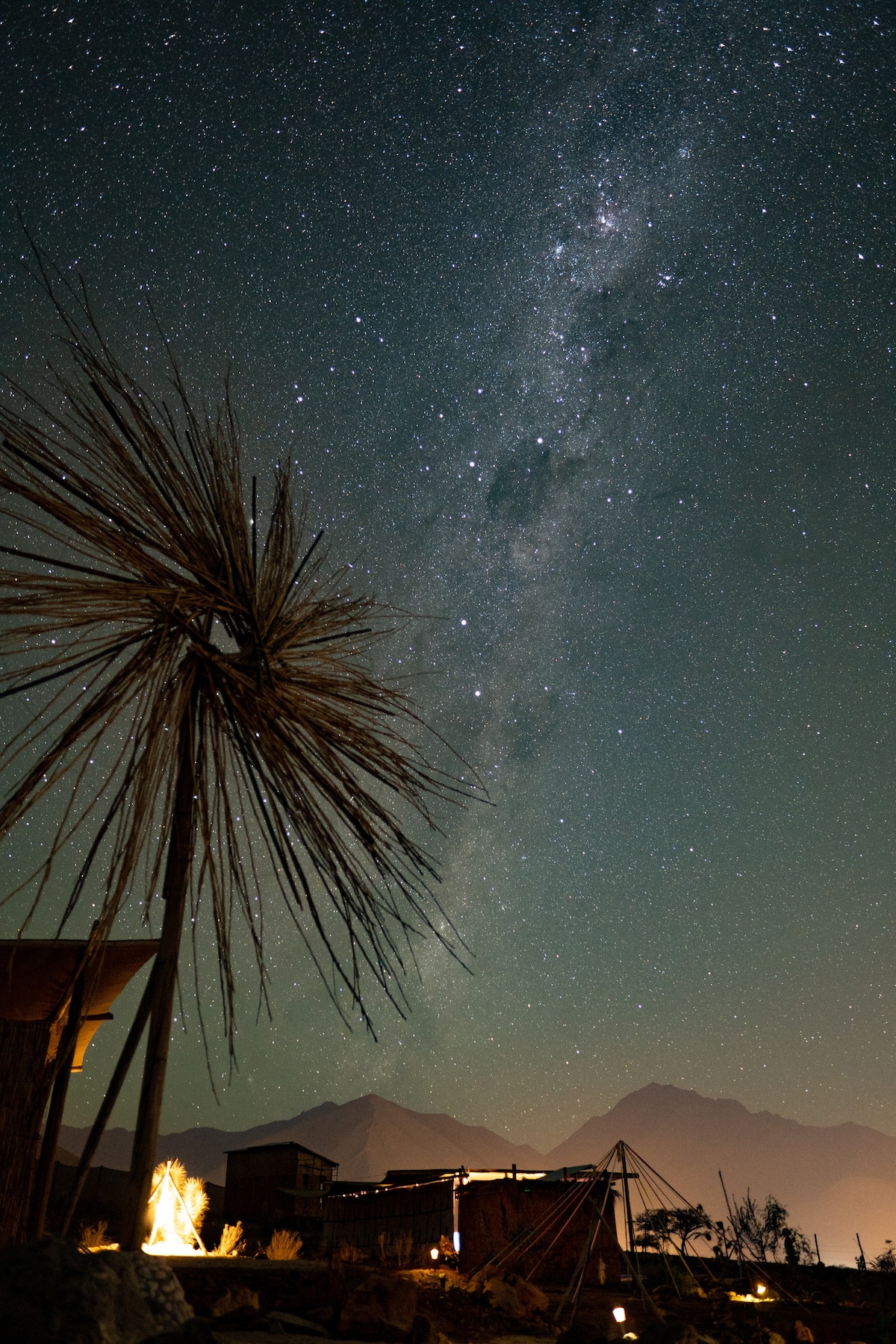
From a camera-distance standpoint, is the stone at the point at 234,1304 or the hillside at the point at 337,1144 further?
the hillside at the point at 337,1144

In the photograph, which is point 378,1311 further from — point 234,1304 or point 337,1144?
point 337,1144

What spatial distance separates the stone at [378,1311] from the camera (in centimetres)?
371

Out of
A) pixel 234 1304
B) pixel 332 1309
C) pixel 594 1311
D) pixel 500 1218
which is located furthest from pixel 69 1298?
pixel 500 1218

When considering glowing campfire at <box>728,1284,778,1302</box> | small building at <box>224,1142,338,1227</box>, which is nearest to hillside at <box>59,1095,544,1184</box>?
small building at <box>224,1142,338,1227</box>

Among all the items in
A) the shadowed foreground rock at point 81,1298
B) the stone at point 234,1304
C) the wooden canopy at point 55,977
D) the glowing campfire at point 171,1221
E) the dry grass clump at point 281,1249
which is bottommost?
the dry grass clump at point 281,1249

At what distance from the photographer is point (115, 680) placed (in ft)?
6.88

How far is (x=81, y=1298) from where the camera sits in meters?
1.75

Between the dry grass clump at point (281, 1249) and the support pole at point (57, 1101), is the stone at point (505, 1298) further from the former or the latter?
the support pole at point (57, 1101)

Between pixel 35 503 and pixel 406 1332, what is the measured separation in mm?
4242

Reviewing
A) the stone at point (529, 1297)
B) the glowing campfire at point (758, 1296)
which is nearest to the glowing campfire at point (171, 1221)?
the stone at point (529, 1297)

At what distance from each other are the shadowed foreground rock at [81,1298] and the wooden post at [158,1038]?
0.12 m

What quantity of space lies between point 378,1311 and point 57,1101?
7.97ft

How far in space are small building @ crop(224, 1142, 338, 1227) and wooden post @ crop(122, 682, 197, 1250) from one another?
94.8ft

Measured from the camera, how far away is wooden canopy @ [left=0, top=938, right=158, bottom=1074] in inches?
238
